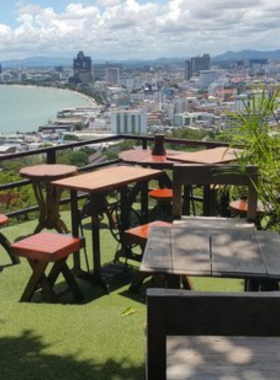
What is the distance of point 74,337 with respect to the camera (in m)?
2.96

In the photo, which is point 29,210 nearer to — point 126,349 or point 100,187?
point 100,187

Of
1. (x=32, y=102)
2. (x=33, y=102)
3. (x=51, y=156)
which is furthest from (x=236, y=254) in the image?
(x=32, y=102)

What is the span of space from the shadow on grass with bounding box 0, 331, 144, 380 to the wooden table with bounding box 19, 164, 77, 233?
8.06 feet

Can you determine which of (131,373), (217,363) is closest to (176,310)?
(217,363)

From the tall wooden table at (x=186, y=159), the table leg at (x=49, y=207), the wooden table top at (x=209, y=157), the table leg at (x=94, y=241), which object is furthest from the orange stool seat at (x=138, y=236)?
the table leg at (x=49, y=207)

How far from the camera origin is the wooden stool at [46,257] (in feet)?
12.2

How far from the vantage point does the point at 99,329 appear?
3062mm

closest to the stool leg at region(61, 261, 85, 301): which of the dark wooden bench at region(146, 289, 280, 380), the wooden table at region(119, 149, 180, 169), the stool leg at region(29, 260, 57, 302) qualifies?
the stool leg at region(29, 260, 57, 302)

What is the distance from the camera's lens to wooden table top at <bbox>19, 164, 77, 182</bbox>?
16.4 ft

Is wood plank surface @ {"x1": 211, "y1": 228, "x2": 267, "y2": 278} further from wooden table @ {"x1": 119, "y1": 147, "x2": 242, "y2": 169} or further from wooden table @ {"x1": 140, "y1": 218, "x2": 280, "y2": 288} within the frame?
wooden table @ {"x1": 119, "y1": 147, "x2": 242, "y2": 169}

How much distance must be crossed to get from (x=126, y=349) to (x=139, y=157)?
9.88 ft

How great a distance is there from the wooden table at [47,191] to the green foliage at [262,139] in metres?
2.34

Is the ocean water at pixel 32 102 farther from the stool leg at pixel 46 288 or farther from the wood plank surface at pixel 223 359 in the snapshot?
the wood plank surface at pixel 223 359

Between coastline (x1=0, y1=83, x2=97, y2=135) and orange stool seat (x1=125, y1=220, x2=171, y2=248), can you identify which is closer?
orange stool seat (x1=125, y1=220, x2=171, y2=248)
